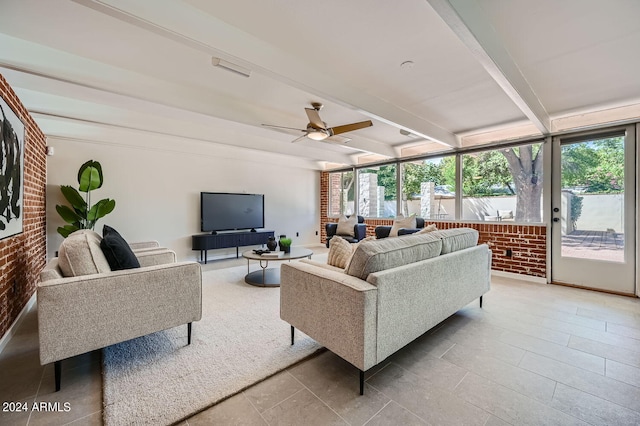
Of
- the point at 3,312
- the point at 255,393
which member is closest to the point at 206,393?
the point at 255,393

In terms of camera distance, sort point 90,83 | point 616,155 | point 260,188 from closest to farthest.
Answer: point 90,83
point 616,155
point 260,188

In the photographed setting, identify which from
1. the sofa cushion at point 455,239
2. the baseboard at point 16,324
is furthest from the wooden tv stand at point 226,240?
the sofa cushion at point 455,239

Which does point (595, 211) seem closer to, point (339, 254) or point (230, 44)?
point (339, 254)

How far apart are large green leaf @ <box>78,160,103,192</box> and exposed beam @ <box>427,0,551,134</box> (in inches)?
185

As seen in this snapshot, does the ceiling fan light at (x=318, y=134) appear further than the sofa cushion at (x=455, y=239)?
Yes

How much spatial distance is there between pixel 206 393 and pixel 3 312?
6.20ft

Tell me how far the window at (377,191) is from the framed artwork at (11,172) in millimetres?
5834

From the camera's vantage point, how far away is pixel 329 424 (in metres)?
1.39

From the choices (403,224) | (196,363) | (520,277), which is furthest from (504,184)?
(196,363)

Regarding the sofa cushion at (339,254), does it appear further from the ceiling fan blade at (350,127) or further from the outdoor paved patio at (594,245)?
the outdoor paved patio at (594,245)

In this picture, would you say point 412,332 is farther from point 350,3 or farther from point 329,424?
point 350,3

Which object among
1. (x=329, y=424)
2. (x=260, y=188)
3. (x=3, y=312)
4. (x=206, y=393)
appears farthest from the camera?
(x=260, y=188)

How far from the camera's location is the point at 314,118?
334cm

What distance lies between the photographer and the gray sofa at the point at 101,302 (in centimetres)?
157
